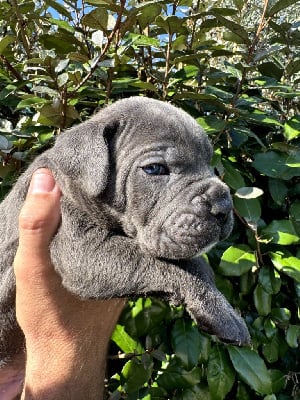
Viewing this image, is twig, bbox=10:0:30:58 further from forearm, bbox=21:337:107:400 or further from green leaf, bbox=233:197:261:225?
forearm, bbox=21:337:107:400

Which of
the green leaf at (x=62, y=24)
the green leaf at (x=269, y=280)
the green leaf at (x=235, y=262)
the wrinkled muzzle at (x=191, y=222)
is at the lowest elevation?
the green leaf at (x=269, y=280)

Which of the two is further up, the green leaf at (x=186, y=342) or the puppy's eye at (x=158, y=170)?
the puppy's eye at (x=158, y=170)

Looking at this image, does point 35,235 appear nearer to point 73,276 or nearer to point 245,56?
point 73,276

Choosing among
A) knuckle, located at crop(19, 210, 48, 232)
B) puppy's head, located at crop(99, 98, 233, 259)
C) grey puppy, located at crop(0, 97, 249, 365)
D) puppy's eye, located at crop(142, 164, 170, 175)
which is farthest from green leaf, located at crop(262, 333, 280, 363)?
knuckle, located at crop(19, 210, 48, 232)

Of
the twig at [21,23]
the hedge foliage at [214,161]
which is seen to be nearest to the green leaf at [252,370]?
the hedge foliage at [214,161]

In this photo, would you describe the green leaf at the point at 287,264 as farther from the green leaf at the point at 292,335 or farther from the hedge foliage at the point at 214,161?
the green leaf at the point at 292,335

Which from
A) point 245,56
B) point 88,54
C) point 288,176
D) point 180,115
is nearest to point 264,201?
point 288,176
